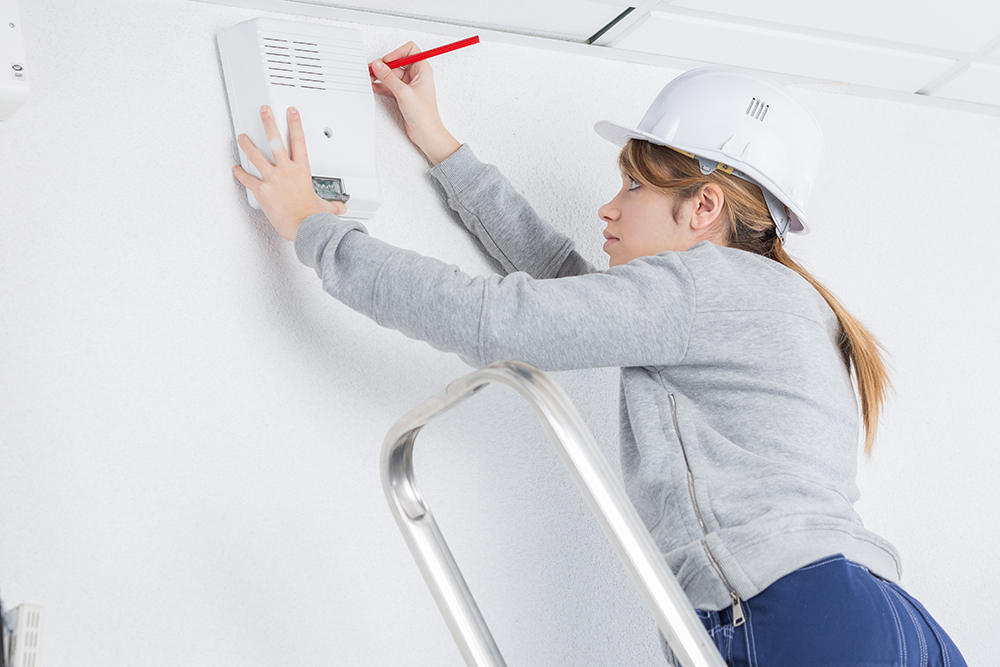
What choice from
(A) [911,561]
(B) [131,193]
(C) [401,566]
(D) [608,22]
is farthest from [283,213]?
(A) [911,561]

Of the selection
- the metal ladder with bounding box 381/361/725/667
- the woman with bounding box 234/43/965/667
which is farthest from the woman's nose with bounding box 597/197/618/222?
the metal ladder with bounding box 381/361/725/667

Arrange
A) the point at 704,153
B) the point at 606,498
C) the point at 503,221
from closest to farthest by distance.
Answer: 1. the point at 606,498
2. the point at 704,153
3. the point at 503,221

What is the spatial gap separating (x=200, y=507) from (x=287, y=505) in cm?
10

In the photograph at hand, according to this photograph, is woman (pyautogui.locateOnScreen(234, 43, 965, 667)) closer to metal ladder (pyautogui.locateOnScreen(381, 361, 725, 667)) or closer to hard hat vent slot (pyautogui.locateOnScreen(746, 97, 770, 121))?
hard hat vent slot (pyautogui.locateOnScreen(746, 97, 770, 121))

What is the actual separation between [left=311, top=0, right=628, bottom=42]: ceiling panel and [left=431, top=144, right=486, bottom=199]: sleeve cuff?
0.19m

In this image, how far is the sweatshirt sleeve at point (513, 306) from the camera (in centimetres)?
90

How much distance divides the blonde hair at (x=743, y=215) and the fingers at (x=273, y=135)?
0.45 meters

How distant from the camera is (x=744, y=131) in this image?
1.10 meters

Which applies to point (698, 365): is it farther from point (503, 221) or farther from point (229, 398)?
point (229, 398)

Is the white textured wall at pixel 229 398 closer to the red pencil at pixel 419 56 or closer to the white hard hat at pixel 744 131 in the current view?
the red pencil at pixel 419 56

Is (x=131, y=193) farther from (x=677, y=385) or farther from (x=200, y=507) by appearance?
(x=677, y=385)

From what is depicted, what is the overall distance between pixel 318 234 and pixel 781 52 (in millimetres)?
913

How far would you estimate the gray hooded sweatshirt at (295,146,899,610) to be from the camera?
895 mm

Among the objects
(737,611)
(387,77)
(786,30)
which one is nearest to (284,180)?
(387,77)
